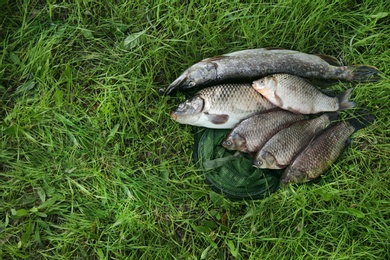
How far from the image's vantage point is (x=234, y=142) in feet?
9.89

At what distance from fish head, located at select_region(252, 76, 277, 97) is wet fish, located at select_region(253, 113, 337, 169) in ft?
1.03

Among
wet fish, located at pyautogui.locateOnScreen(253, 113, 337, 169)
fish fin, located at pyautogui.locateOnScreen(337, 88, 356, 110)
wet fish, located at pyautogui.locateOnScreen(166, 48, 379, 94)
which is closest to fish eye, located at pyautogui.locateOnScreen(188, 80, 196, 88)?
wet fish, located at pyautogui.locateOnScreen(166, 48, 379, 94)

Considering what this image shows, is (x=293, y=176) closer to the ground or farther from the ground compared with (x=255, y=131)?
closer to the ground

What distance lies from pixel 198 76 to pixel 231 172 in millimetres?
A: 804

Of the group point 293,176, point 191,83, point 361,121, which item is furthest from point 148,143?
point 361,121

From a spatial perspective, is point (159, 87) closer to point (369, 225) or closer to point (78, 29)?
point (78, 29)

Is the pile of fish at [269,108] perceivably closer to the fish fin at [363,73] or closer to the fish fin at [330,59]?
the fish fin at [330,59]

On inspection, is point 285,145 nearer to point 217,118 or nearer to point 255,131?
point 255,131

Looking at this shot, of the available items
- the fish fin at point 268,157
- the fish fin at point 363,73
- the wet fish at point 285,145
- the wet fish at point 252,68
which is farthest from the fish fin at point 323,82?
the fish fin at point 268,157

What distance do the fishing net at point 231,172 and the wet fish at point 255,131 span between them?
0.40ft

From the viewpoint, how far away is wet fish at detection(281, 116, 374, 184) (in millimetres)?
3012

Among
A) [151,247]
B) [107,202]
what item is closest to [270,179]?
[151,247]

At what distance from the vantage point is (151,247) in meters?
3.10

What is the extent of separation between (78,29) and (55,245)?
1793 millimetres
